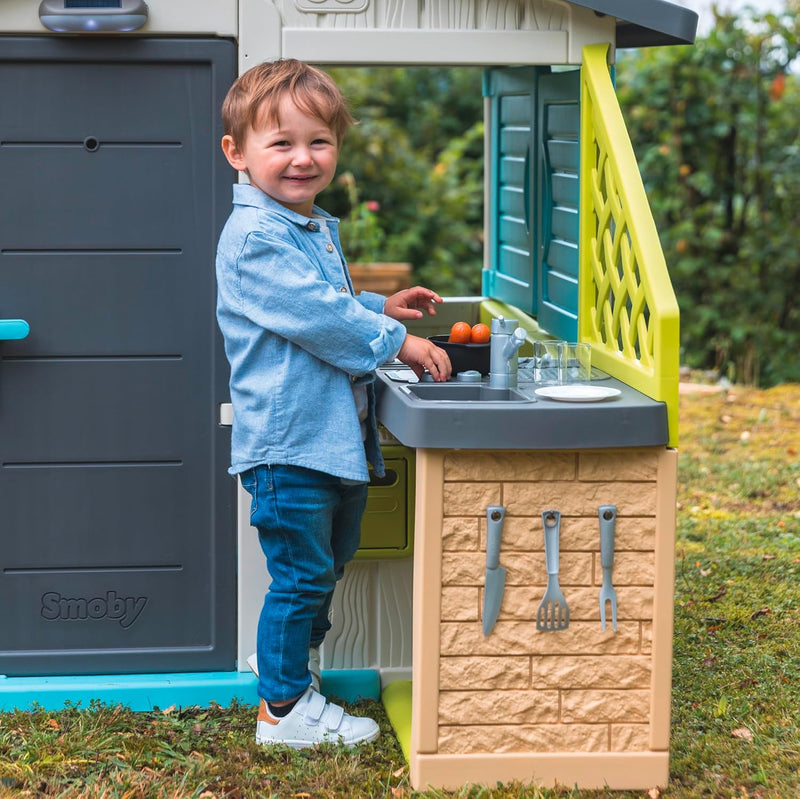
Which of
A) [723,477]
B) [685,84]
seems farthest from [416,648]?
[685,84]

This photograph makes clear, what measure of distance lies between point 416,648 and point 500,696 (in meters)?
0.23

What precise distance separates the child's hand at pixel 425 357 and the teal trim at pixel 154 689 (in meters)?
0.96

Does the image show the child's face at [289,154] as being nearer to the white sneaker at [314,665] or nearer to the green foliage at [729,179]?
the white sneaker at [314,665]

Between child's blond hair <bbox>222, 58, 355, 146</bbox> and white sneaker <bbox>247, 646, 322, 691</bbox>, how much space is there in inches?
55.8

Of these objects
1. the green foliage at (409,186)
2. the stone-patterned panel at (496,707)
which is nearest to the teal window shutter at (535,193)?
the stone-patterned panel at (496,707)

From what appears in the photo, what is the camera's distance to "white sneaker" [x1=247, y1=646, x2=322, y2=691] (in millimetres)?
3535

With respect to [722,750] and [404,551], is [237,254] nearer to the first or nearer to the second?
[404,551]

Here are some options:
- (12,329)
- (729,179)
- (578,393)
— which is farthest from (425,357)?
(729,179)

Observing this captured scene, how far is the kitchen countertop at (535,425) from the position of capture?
2.91 m

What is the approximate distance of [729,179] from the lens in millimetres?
9680

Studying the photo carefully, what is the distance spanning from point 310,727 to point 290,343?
1020 millimetres

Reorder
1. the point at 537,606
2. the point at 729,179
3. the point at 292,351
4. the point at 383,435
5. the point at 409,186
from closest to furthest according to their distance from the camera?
1. the point at 537,606
2. the point at 292,351
3. the point at 383,435
4. the point at 729,179
5. the point at 409,186

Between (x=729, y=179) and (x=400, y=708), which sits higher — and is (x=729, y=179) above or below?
above

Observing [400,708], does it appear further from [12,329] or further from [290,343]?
[12,329]
